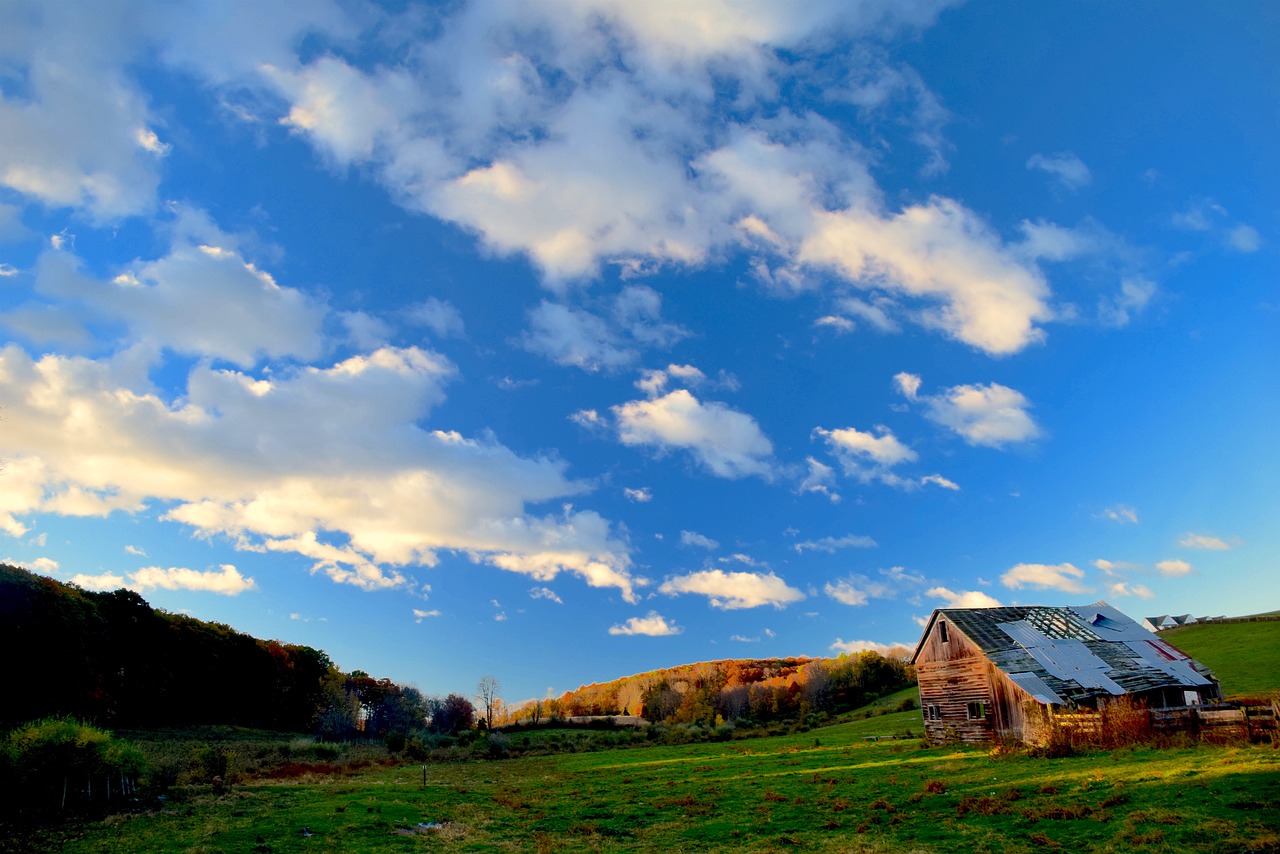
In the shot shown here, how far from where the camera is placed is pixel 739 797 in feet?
85.8

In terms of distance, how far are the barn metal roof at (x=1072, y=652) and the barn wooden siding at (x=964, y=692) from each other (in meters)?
0.72

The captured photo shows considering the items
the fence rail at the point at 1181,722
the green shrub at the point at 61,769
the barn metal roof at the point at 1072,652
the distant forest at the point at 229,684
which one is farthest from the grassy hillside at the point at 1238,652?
the green shrub at the point at 61,769

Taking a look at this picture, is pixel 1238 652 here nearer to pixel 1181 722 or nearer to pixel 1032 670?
pixel 1032 670

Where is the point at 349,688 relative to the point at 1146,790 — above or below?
below

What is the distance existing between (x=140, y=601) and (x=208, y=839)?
2703 inches

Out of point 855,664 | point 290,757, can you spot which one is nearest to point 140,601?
point 290,757

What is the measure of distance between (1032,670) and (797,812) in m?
22.7

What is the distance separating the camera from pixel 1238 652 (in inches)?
2638

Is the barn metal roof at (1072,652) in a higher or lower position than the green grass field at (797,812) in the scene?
higher

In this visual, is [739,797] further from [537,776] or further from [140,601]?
[140,601]

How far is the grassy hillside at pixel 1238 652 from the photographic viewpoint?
176 feet

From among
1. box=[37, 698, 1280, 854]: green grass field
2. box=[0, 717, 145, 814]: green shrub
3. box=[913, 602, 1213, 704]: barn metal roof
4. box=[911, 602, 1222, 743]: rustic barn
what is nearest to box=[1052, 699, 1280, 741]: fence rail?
box=[37, 698, 1280, 854]: green grass field

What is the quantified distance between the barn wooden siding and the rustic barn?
0.19 ft

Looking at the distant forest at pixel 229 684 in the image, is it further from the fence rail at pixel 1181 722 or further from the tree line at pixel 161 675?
the fence rail at pixel 1181 722
